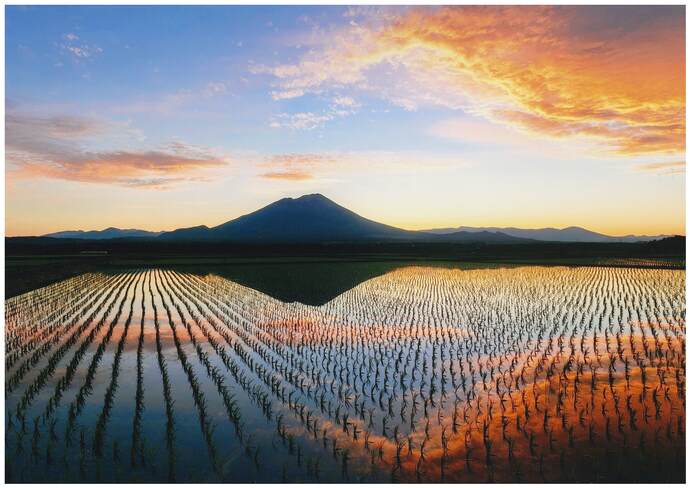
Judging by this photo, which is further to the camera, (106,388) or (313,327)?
(313,327)

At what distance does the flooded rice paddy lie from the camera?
6.11 metres

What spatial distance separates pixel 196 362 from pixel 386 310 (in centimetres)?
874

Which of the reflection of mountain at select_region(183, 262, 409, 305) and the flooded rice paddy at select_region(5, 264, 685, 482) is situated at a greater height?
the reflection of mountain at select_region(183, 262, 409, 305)

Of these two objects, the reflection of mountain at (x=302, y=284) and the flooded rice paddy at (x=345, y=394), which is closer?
the flooded rice paddy at (x=345, y=394)

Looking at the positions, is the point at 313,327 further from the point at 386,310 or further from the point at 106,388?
the point at 106,388

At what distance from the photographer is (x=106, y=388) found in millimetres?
9109

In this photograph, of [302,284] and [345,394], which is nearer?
[345,394]

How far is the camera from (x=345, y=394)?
8656mm

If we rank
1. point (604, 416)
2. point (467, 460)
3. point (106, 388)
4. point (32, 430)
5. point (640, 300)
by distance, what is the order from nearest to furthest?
point (467, 460)
point (32, 430)
point (604, 416)
point (106, 388)
point (640, 300)

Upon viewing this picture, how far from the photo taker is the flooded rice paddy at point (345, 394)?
20.1 feet

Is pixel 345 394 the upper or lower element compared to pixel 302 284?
lower

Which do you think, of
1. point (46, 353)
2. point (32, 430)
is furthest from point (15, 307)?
point (32, 430)

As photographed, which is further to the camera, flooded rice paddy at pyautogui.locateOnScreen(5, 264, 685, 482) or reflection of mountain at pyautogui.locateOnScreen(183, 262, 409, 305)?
reflection of mountain at pyautogui.locateOnScreen(183, 262, 409, 305)

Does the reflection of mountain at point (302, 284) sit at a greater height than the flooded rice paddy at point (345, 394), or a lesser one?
greater
